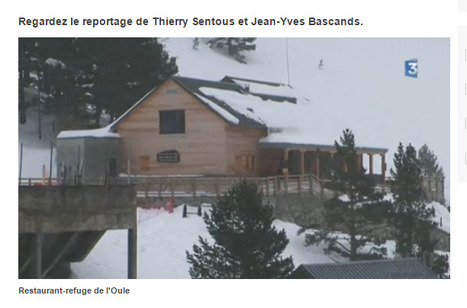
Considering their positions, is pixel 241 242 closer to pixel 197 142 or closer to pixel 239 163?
pixel 239 163

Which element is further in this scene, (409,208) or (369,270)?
(409,208)

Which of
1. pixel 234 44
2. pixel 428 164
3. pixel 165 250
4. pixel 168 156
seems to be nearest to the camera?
pixel 234 44

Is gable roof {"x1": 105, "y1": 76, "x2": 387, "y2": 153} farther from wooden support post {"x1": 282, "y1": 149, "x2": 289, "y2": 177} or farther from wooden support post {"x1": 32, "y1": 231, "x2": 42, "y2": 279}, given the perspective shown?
wooden support post {"x1": 32, "y1": 231, "x2": 42, "y2": 279}

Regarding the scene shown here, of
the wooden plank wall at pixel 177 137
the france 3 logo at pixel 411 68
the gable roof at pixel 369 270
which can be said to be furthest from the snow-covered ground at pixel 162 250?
the france 3 logo at pixel 411 68

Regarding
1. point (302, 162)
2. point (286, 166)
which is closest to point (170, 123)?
point (286, 166)

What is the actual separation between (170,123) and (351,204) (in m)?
1.39

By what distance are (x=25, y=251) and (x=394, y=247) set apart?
258 centimetres

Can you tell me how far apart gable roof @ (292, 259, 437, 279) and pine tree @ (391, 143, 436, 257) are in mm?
234

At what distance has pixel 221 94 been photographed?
7680mm

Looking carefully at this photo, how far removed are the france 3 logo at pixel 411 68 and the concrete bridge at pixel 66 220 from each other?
2.08m

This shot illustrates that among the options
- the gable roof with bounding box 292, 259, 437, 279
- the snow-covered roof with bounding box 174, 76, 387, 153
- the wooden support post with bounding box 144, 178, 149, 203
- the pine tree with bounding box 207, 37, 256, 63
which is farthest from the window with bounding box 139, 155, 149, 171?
the gable roof with bounding box 292, 259, 437, 279

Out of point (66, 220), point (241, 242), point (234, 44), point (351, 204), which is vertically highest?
point (234, 44)

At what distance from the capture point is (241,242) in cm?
707
